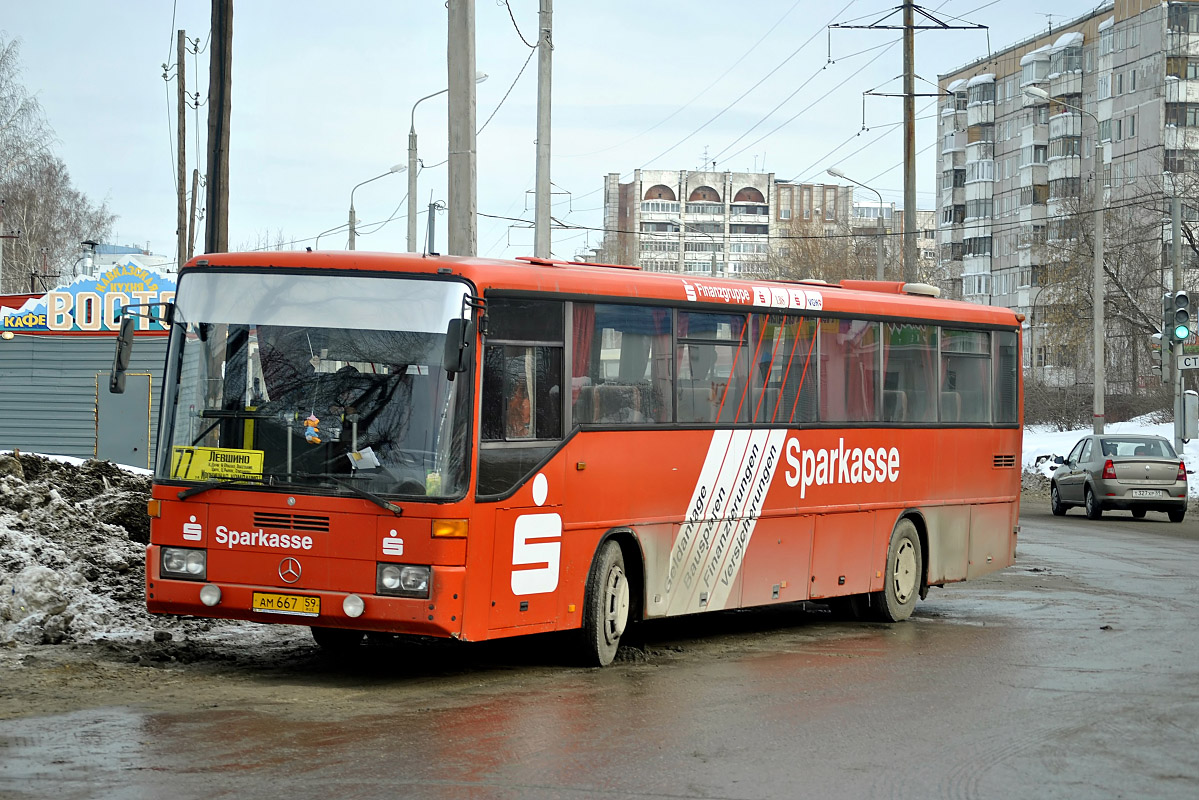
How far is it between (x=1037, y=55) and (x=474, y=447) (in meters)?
94.6

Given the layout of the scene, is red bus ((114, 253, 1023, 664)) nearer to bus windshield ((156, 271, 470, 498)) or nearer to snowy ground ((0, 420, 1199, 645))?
bus windshield ((156, 271, 470, 498))

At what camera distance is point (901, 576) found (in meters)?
15.1

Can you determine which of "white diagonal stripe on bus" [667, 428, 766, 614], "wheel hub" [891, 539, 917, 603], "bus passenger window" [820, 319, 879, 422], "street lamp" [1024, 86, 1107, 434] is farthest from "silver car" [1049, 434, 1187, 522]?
"white diagonal stripe on bus" [667, 428, 766, 614]

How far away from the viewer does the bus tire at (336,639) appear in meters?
11.7

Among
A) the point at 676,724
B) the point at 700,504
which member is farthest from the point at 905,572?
the point at 676,724

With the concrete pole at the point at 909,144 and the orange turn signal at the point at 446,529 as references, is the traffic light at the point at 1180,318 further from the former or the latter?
the orange turn signal at the point at 446,529

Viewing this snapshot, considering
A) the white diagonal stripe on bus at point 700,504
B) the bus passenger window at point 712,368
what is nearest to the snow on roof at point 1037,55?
the bus passenger window at point 712,368

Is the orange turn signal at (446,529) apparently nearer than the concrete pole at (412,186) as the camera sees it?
Yes

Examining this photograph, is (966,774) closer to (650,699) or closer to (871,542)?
(650,699)

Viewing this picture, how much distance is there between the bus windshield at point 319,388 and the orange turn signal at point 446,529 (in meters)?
0.18

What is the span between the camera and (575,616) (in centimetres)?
1102

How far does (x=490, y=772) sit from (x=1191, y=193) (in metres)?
56.4

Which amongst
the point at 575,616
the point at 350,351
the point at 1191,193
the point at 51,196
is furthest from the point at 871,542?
the point at 51,196

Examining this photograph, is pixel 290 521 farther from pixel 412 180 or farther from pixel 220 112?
pixel 412 180
